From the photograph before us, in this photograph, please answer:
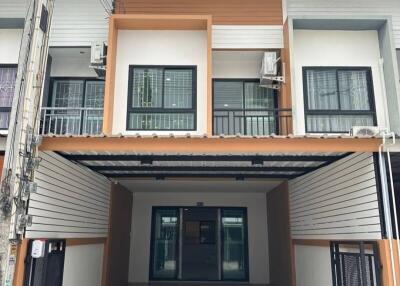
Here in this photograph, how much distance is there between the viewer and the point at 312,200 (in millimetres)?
7816

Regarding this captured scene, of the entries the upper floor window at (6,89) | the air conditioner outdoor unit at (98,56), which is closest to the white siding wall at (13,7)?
the upper floor window at (6,89)

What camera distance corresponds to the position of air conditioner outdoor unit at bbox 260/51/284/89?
29.7 ft

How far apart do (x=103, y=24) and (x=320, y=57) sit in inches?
207

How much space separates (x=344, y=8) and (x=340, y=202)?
5.33m

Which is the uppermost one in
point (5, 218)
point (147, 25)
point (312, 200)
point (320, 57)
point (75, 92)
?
point (147, 25)

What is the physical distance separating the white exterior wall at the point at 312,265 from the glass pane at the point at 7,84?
23.8 ft

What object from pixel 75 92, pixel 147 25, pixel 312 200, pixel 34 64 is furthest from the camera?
pixel 75 92

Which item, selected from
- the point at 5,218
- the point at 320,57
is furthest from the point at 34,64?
the point at 320,57

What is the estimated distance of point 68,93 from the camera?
32.2 ft

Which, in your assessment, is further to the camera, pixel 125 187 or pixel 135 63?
pixel 125 187

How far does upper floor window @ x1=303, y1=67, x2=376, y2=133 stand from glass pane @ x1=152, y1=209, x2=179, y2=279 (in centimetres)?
541

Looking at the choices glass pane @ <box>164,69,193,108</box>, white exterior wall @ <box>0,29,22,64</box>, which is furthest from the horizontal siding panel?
glass pane @ <box>164,69,193,108</box>

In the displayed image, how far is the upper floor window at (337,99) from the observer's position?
8945 mm

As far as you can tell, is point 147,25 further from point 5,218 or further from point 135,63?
point 5,218
